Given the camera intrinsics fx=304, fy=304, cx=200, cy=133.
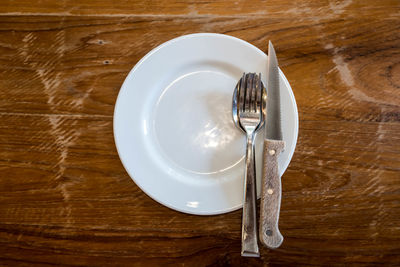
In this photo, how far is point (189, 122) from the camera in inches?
23.4

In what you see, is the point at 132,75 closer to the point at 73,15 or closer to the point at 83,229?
the point at 73,15

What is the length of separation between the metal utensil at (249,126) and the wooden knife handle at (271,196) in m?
0.03

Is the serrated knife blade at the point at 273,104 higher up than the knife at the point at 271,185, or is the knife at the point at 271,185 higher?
the serrated knife blade at the point at 273,104

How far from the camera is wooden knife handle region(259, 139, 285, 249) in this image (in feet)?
1.67

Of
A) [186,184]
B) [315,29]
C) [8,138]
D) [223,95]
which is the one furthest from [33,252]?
[315,29]

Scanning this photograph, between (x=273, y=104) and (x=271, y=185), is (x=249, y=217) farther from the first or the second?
(x=273, y=104)

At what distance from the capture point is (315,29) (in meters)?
0.62

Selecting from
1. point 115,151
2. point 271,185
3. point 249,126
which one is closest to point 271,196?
point 271,185

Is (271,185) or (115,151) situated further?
(115,151)

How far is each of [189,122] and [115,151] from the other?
17 cm

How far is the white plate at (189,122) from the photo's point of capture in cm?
56

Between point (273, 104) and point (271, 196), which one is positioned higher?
point (273, 104)

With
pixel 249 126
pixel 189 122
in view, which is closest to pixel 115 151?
pixel 189 122

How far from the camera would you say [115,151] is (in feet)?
2.04
